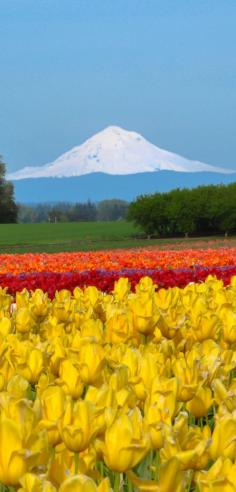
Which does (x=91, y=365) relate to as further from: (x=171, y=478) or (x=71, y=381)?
(x=171, y=478)

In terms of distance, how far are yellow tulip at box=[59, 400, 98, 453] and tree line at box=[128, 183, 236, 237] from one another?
4816 cm

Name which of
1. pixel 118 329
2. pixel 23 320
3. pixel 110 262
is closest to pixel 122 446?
pixel 118 329

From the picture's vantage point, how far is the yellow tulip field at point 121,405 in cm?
201

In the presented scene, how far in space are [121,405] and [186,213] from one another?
48234 mm

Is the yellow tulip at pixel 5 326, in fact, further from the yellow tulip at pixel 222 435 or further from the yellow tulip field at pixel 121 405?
the yellow tulip at pixel 222 435

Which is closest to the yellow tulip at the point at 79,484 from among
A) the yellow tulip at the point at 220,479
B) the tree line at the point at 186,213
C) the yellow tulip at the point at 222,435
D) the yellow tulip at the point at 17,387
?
the yellow tulip at the point at 220,479

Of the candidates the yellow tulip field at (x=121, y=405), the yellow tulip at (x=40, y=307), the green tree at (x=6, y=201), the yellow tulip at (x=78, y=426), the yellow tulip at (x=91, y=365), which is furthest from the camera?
the green tree at (x=6, y=201)

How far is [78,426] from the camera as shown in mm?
2217

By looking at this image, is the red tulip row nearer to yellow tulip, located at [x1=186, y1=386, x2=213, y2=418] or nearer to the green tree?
yellow tulip, located at [x1=186, y1=386, x2=213, y2=418]

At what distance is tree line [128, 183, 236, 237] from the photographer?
50.6 meters

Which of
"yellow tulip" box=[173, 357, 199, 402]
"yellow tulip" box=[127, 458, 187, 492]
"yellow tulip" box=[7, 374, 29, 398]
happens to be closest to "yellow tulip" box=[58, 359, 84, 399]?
"yellow tulip" box=[7, 374, 29, 398]

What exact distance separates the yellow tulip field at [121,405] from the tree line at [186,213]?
45.9 metres

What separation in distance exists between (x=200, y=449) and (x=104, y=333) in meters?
2.05

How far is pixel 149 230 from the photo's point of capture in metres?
51.6
